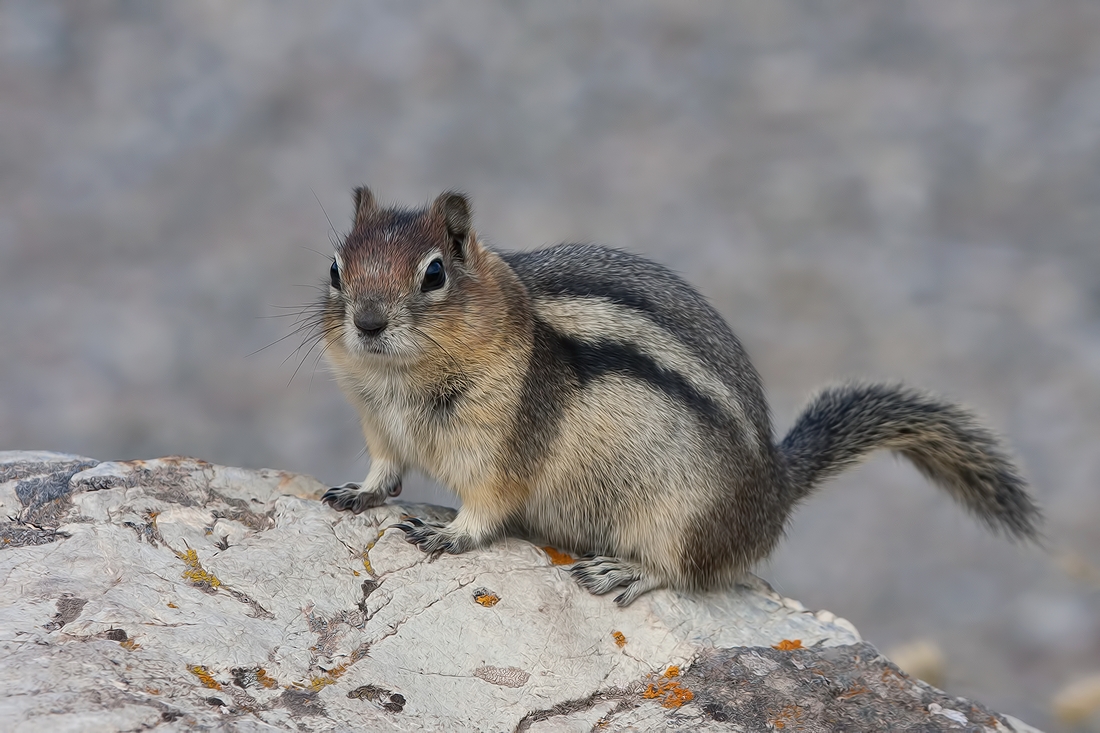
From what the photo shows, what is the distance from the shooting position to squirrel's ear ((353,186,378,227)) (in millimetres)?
4574

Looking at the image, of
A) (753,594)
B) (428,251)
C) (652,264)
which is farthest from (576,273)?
(753,594)

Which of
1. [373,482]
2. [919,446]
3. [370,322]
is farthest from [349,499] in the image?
[919,446]

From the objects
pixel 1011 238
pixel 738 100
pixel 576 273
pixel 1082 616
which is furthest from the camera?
pixel 738 100

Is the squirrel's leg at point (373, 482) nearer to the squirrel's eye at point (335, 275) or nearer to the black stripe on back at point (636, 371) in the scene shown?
the squirrel's eye at point (335, 275)

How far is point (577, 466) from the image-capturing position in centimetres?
440

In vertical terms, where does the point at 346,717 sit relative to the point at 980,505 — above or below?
below

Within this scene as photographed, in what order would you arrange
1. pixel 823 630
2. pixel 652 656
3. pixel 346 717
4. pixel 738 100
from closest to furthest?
pixel 346 717 < pixel 652 656 < pixel 823 630 < pixel 738 100

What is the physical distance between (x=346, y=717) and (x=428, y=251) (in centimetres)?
176

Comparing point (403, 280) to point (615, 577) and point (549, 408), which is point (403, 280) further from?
point (615, 577)

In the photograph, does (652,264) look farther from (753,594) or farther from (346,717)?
(346,717)

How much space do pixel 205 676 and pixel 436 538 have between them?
3.85ft

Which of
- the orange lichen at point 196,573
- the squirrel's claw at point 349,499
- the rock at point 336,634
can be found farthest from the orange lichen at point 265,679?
the squirrel's claw at point 349,499

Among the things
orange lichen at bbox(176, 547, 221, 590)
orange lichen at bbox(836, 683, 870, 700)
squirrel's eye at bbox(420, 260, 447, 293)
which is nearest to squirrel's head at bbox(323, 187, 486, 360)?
squirrel's eye at bbox(420, 260, 447, 293)

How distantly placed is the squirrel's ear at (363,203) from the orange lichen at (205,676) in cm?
198
